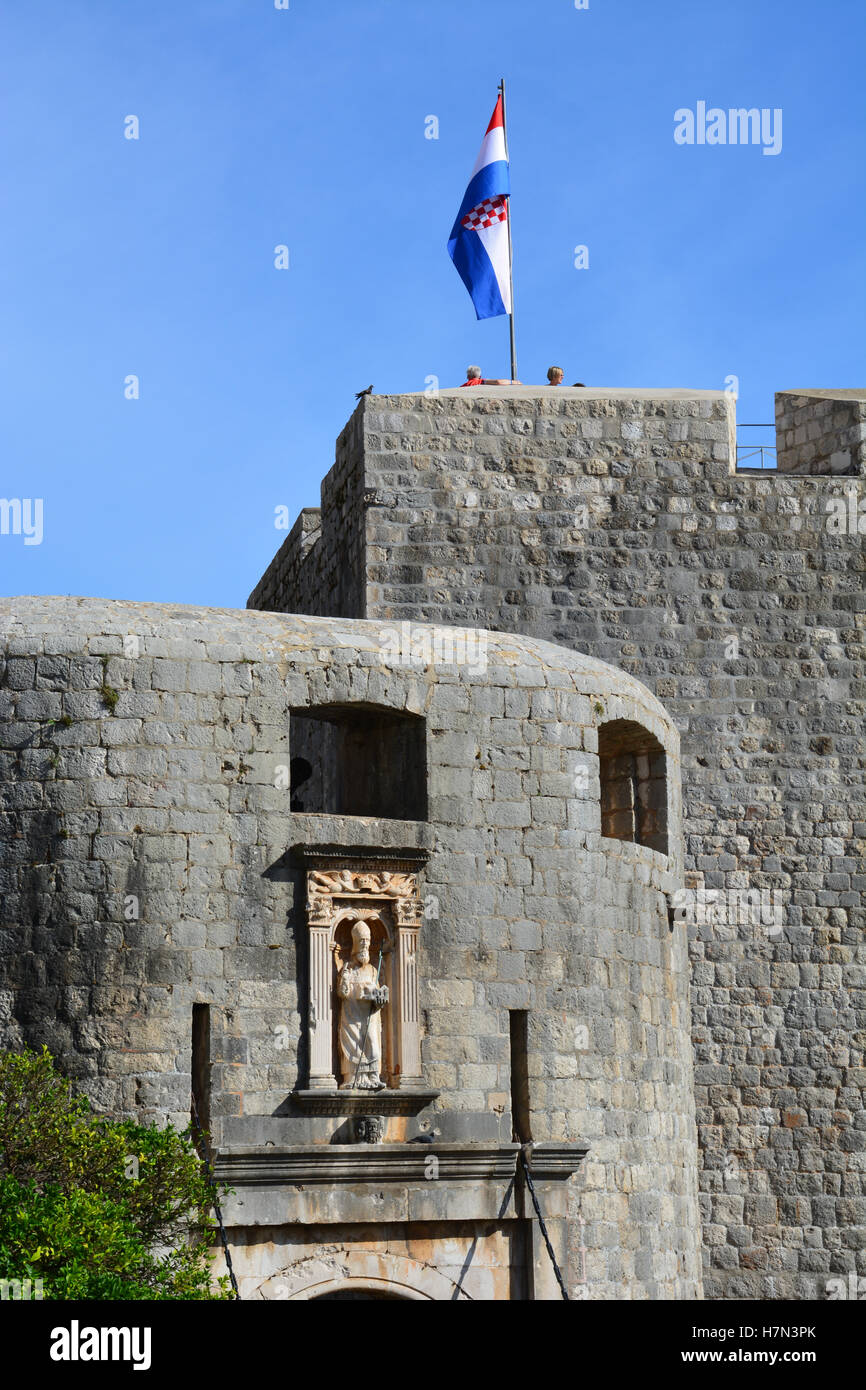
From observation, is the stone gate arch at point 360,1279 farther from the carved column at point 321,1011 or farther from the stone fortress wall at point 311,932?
the carved column at point 321,1011

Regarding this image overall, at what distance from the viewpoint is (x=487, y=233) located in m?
19.3

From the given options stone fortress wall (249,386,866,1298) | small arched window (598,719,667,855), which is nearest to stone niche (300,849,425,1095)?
small arched window (598,719,667,855)

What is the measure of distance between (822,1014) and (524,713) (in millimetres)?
4702

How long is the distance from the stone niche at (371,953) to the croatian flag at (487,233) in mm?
7350

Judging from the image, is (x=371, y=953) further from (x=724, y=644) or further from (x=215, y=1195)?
(x=724, y=644)

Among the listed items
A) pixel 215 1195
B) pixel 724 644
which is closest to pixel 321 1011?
pixel 215 1195

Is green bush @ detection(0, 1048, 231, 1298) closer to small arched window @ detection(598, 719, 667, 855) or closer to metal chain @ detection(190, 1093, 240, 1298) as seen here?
metal chain @ detection(190, 1093, 240, 1298)

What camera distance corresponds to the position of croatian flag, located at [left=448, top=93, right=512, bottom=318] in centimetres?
1919

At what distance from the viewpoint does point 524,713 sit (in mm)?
13992

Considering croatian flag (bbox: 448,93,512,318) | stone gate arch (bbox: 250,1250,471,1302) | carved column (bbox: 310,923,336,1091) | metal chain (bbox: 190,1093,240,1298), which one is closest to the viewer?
metal chain (bbox: 190,1093,240,1298)

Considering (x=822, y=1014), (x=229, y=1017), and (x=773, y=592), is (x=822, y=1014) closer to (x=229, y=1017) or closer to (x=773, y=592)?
(x=773, y=592)

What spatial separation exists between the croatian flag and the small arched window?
5.16 meters

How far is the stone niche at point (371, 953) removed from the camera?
12969 millimetres

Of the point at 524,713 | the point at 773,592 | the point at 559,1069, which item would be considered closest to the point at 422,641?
the point at 524,713
